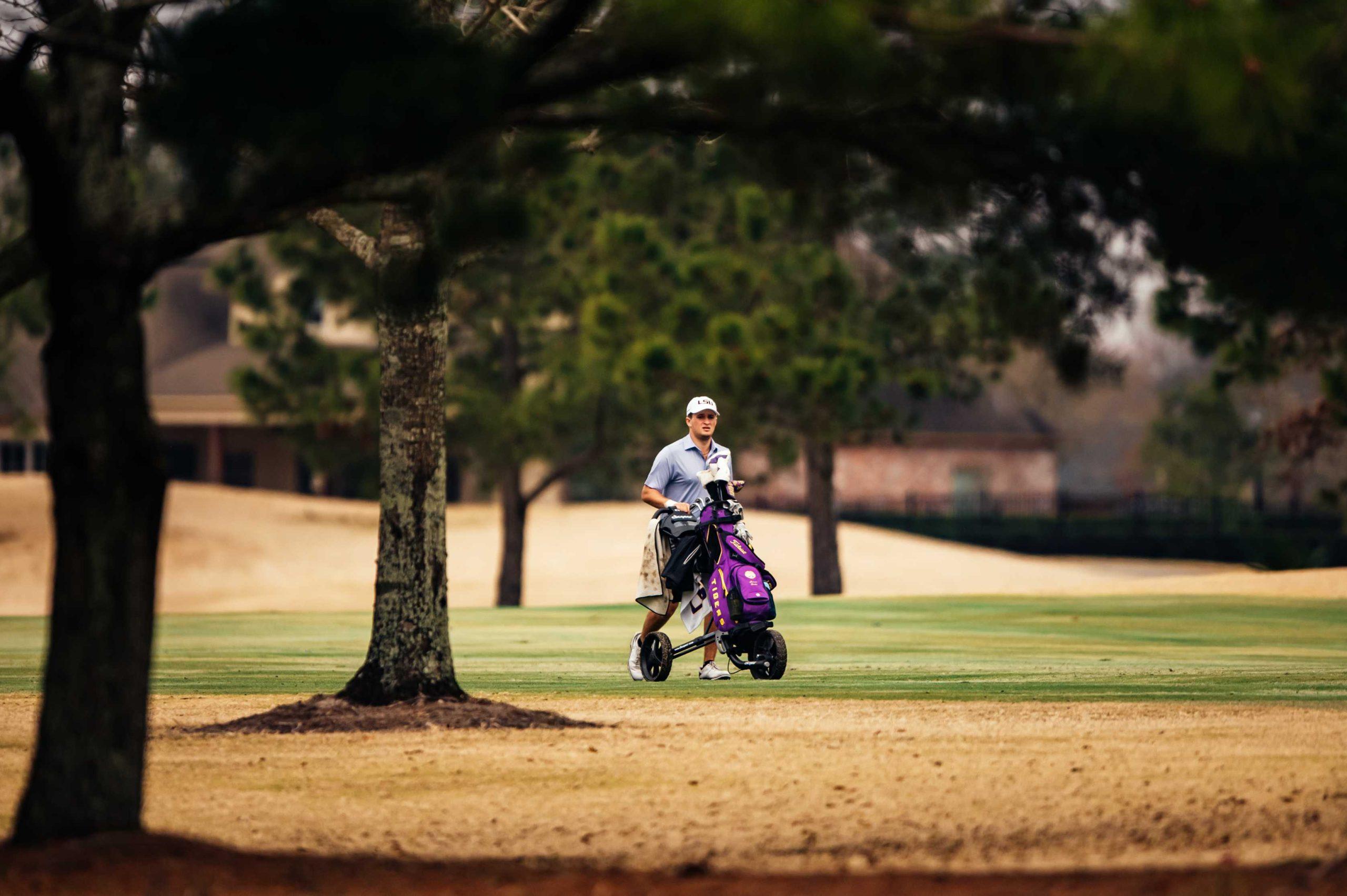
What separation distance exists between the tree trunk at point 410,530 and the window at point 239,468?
125 ft

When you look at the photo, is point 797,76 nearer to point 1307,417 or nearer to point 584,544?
point 1307,417

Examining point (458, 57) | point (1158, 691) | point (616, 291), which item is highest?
point (616, 291)

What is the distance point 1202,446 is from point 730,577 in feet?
151

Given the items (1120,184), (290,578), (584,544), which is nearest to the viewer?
(1120,184)

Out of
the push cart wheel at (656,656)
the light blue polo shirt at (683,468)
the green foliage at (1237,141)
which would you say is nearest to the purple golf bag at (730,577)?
the light blue polo shirt at (683,468)

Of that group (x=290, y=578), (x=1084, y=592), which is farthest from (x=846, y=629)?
(x=290, y=578)

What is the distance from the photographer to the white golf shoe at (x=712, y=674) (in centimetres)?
1330

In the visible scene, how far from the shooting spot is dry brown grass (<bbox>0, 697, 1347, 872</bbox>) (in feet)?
23.3

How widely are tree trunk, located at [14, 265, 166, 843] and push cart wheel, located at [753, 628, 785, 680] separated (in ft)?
21.8

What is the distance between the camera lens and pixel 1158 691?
13.1 metres

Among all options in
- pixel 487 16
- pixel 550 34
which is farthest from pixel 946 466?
pixel 550 34

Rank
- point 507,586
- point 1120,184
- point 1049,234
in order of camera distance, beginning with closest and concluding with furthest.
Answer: point 1120,184
point 1049,234
point 507,586

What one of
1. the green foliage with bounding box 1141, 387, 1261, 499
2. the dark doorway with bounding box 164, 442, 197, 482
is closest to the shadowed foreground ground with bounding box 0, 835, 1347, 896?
the dark doorway with bounding box 164, 442, 197, 482

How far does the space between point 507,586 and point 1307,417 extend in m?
13.6
